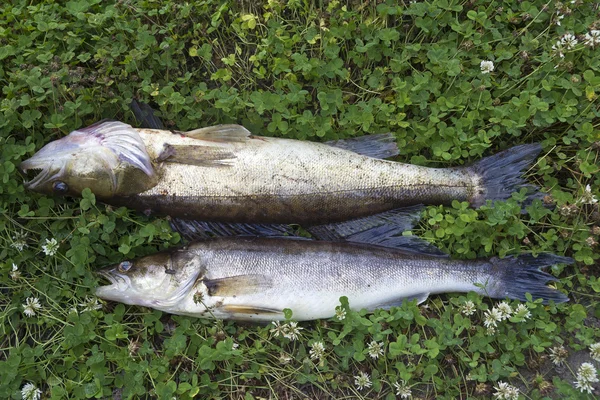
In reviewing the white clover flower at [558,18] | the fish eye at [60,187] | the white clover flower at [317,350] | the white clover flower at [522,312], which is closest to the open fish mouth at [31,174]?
the fish eye at [60,187]

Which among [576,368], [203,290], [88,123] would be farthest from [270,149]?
[576,368]

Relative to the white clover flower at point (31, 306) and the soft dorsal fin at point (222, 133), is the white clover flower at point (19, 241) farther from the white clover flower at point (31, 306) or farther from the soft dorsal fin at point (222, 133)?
the soft dorsal fin at point (222, 133)

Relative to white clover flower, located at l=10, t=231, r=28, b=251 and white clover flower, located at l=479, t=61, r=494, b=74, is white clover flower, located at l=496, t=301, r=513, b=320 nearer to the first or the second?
white clover flower, located at l=479, t=61, r=494, b=74

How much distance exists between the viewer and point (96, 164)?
141 inches

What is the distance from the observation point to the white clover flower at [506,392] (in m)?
3.46

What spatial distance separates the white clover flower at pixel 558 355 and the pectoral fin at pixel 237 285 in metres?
2.10

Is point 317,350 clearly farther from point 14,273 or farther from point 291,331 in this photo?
point 14,273

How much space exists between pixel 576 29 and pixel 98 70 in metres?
3.72

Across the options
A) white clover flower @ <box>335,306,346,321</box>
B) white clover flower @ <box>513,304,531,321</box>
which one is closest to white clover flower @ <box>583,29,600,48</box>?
white clover flower @ <box>513,304,531,321</box>

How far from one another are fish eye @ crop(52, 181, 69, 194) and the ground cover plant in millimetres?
204

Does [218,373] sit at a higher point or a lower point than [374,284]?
lower

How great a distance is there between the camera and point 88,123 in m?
3.98

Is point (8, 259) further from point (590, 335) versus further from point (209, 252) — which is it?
point (590, 335)

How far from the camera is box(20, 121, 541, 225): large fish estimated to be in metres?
3.60
